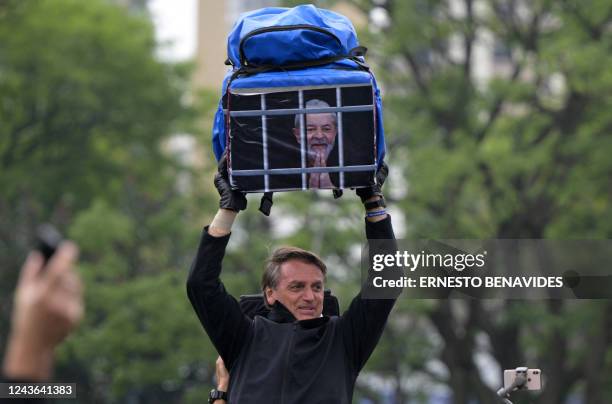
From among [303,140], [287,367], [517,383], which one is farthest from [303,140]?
[517,383]

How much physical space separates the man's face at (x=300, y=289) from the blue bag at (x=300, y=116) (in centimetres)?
34

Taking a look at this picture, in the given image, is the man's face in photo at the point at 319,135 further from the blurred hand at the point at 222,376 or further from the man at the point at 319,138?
the blurred hand at the point at 222,376

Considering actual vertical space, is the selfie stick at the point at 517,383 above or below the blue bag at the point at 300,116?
below

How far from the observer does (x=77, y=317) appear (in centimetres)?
237

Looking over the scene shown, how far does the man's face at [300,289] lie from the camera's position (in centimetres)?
520

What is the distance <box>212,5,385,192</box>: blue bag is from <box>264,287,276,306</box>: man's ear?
1.46 ft

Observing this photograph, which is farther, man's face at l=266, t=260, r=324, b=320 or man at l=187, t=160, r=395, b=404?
man's face at l=266, t=260, r=324, b=320

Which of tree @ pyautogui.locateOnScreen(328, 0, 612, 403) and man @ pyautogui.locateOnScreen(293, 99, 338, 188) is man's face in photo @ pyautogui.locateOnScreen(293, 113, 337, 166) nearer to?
man @ pyautogui.locateOnScreen(293, 99, 338, 188)

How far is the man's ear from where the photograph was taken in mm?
5277

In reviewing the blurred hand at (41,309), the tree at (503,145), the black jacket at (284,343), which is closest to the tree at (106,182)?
the tree at (503,145)

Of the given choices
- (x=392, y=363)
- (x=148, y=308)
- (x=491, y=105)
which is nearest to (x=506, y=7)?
(x=491, y=105)

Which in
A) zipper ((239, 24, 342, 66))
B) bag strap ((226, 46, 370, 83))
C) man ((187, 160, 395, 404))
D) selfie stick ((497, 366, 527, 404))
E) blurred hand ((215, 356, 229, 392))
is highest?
zipper ((239, 24, 342, 66))

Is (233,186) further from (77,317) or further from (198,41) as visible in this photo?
(198,41)

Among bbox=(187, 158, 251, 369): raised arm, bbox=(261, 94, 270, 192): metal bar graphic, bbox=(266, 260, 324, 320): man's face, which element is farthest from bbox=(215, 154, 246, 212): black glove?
bbox=(266, 260, 324, 320): man's face
